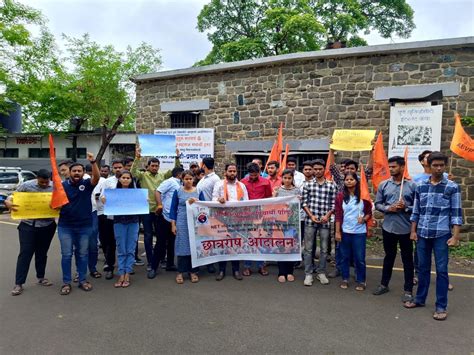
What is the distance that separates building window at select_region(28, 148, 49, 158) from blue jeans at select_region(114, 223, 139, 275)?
72.3 feet

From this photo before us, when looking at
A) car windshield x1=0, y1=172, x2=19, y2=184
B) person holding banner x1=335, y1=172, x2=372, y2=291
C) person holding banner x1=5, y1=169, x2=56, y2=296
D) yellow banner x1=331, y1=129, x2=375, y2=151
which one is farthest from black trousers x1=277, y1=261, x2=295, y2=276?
car windshield x1=0, y1=172, x2=19, y2=184

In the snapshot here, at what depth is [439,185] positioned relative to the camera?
4387 millimetres

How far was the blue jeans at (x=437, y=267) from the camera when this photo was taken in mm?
4332

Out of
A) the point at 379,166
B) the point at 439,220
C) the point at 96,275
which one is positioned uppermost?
the point at 379,166

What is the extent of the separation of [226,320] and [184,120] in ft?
28.2

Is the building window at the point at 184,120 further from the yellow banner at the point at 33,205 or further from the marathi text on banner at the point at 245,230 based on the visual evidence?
the yellow banner at the point at 33,205

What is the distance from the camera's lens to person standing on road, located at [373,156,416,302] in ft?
16.0

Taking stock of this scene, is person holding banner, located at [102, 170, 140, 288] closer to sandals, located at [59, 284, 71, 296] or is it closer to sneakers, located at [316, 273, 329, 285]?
sandals, located at [59, 284, 71, 296]

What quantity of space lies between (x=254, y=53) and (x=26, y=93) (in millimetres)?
13636

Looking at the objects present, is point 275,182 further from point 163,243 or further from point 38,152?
point 38,152

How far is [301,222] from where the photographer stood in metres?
6.36

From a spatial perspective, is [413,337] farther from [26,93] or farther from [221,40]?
[221,40]

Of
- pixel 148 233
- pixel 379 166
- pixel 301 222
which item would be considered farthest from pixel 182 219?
pixel 379 166

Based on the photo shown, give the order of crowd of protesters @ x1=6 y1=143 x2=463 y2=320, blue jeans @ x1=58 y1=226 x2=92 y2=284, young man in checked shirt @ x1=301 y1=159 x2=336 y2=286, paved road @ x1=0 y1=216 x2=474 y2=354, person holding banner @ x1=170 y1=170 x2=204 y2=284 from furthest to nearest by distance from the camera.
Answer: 1. person holding banner @ x1=170 y1=170 x2=204 y2=284
2. young man in checked shirt @ x1=301 y1=159 x2=336 y2=286
3. blue jeans @ x1=58 y1=226 x2=92 y2=284
4. crowd of protesters @ x1=6 y1=143 x2=463 y2=320
5. paved road @ x1=0 y1=216 x2=474 y2=354
